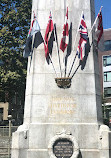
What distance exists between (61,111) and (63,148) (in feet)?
7.28

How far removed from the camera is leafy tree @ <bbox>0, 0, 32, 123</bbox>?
30.4 m

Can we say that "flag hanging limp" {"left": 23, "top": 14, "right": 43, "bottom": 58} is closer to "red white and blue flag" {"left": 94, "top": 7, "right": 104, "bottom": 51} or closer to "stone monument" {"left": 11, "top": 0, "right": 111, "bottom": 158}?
"stone monument" {"left": 11, "top": 0, "right": 111, "bottom": 158}

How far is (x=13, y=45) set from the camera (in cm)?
3234

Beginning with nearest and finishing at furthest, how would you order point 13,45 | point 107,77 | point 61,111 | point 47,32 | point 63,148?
point 63,148, point 61,111, point 47,32, point 13,45, point 107,77

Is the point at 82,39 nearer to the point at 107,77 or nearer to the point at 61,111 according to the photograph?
the point at 61,111

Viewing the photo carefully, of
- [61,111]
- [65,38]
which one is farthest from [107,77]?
[61,111]

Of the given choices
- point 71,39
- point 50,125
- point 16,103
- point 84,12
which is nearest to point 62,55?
point 71,39

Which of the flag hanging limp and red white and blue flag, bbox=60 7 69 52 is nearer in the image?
red white and blue flag, bbox=60 7 69 52

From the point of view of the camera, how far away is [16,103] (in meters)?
63.6

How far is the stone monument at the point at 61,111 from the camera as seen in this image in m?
14.4

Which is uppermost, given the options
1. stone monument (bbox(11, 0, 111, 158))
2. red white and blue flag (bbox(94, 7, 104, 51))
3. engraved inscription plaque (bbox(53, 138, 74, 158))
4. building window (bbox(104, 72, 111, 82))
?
building window (bbox(104, 72, 111, 82))

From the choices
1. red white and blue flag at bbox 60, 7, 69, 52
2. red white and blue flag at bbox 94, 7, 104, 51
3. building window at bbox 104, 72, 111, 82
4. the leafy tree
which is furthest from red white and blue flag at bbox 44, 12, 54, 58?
building window at bbox 104, 72, 111, 82

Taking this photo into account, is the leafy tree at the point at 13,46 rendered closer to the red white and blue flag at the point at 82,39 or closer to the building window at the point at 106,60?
the red white and blue flag at the point at 82,39

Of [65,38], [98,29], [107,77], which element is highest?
[107,77]
